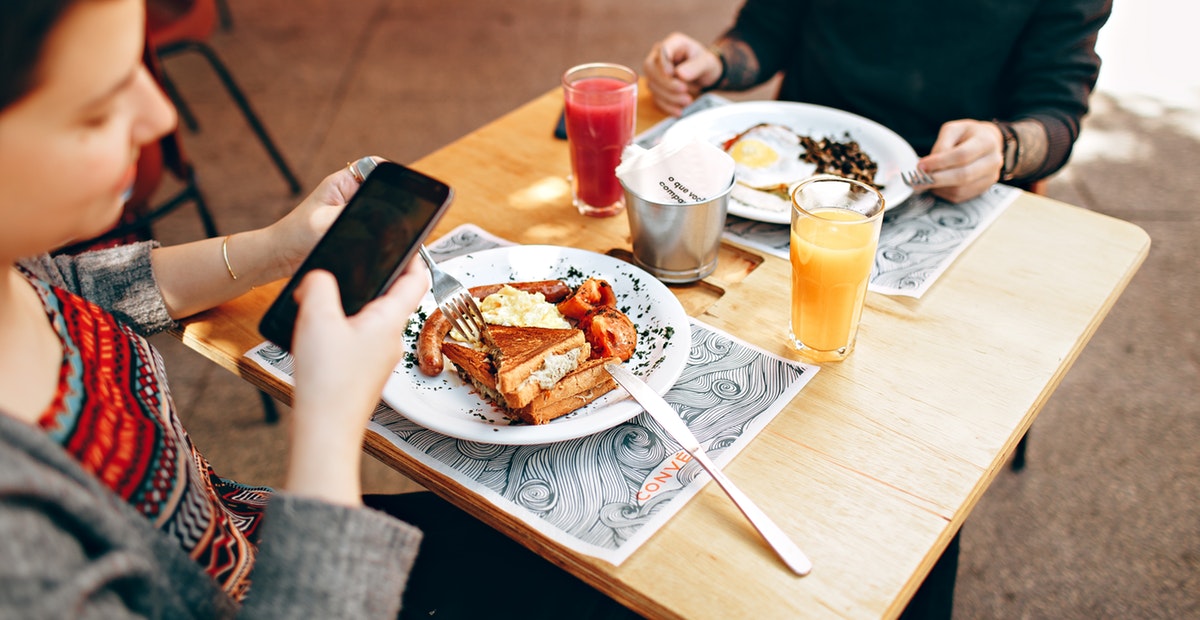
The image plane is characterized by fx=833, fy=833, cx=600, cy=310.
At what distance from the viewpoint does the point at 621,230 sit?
145 cm

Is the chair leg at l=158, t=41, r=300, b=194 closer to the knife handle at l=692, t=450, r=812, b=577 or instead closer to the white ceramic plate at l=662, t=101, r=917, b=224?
the white ceramic plate at l=662, t=101, r=917, b=224

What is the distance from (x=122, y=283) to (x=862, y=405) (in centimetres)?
101

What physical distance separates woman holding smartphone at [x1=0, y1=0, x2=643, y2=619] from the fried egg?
Answer: 2.57 ft

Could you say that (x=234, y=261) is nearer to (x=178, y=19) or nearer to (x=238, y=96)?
(x=238, y=96)

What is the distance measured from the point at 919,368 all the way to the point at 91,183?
3.15 feet

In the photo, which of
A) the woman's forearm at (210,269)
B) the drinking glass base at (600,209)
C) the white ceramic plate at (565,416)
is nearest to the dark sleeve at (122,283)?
the woman's forearm at (210,269)

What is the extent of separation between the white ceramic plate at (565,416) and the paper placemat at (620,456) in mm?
40

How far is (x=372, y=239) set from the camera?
0.90 m

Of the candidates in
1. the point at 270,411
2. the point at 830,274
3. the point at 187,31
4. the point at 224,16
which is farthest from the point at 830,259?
the point at 224,16

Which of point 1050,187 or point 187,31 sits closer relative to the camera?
point 187,31

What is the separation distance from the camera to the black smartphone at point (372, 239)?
0.85 meters

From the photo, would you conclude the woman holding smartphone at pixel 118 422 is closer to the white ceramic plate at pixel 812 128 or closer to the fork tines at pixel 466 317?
the fork tines at pixel 466 317

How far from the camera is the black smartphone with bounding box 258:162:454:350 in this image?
0.85 metres

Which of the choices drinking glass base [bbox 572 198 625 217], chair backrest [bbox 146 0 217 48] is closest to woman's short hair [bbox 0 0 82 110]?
drinking glass base [bbox 572 198 625 217]
